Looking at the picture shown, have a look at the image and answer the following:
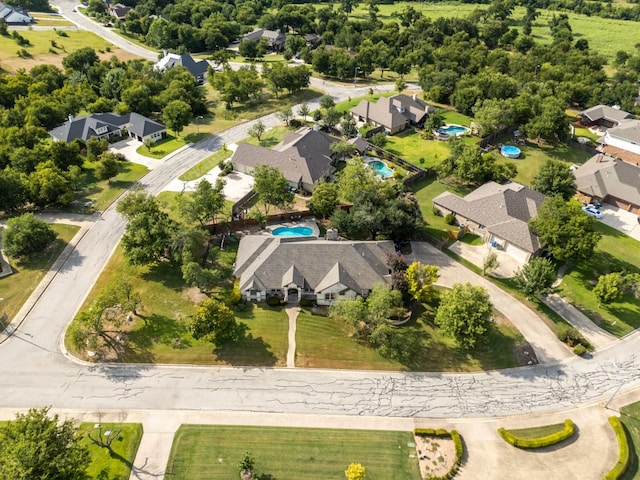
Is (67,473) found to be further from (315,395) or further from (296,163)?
(296,163)

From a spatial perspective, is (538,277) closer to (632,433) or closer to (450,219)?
(632,433)

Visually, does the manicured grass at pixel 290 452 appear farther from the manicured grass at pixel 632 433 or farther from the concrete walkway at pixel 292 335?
the manicured grass at pixel 632 433

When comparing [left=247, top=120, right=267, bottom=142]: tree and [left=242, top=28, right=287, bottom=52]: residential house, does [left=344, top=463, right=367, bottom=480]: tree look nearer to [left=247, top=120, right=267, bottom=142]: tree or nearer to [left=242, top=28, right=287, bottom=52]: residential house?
[left=247, top=120, right=267, bottom=142]: tree

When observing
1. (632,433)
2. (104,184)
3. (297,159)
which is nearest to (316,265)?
(297,159)

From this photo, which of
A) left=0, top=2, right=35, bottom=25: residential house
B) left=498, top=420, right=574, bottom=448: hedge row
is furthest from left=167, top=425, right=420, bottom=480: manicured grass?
left=0, top=2, right=35, bottom=25: residential house

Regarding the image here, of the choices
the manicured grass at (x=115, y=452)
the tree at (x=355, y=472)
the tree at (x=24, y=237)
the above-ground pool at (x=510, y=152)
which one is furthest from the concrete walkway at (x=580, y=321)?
the tree at (x=24, y=237)

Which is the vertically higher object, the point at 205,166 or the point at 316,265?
the point at 316,265
